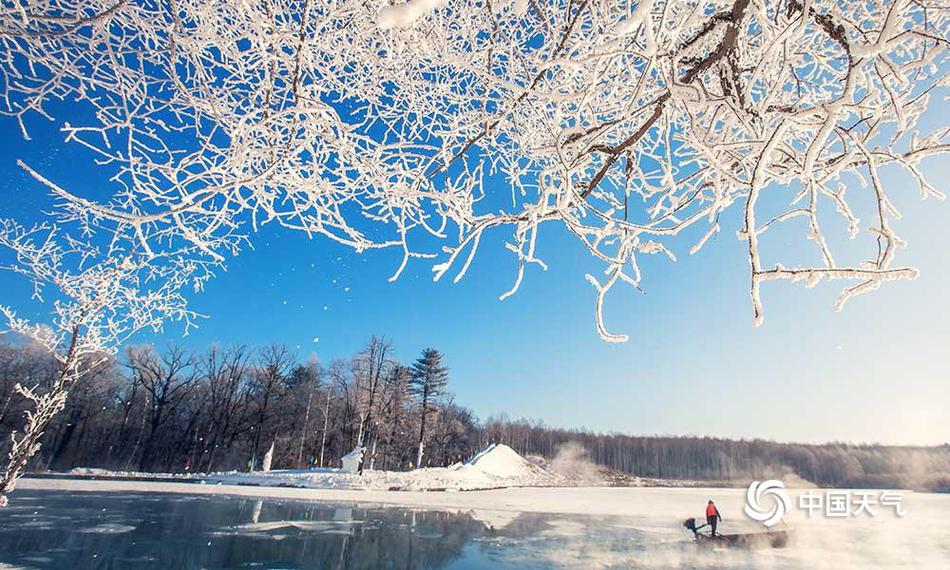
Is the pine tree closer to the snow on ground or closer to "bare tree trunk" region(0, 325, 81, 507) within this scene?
the snow on ground

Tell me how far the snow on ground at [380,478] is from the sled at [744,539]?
14.5 meters

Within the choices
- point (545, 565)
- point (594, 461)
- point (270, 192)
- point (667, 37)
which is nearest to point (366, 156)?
point (270, 192)

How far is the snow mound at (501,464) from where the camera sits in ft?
115

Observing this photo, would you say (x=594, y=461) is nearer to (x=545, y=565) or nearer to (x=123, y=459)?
(x=123, y=459)

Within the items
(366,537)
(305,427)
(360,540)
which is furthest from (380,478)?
(305,427)

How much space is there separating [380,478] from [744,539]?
17.8 meters

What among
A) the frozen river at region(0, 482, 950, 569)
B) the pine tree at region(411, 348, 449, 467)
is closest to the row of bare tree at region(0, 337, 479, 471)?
the pine tree at region(411, 348, 449, 467)

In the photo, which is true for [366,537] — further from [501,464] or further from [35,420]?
[501,464]

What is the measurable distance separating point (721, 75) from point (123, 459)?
165 feet

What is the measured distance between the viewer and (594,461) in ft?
208

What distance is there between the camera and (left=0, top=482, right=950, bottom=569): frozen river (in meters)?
8.02

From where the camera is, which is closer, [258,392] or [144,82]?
[144,82]

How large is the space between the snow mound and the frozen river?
19.0 meters

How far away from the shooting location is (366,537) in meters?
10.2
